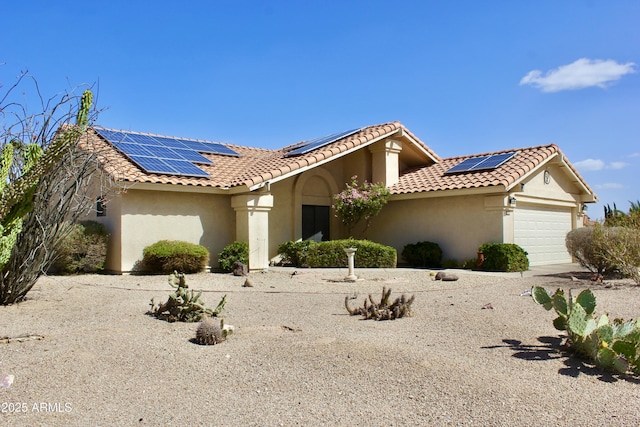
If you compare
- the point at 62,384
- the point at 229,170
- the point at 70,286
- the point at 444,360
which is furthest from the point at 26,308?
the point at 229,170

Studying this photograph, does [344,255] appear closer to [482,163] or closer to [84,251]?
[482,163]

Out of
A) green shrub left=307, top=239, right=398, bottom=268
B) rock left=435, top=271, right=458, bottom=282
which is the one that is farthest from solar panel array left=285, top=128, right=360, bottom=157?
rock left=435, top=271, right=458, bottom=282

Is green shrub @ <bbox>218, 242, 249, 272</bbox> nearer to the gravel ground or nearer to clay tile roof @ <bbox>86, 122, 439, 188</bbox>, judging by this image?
clay tile roof @ <bbox>86, 122, 439, 188</bbox>

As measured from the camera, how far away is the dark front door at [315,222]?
19906 mm

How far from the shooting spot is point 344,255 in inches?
684

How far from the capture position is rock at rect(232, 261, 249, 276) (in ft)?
49.3

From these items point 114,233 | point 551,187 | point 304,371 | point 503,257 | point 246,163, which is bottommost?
point 304,371

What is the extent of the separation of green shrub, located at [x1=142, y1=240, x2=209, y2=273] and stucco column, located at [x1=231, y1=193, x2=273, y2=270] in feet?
5.24

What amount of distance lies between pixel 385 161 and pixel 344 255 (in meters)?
4.85

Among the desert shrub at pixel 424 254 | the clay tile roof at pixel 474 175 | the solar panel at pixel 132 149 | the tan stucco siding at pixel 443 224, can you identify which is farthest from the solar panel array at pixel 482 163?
the solar panel at pixel 132 149

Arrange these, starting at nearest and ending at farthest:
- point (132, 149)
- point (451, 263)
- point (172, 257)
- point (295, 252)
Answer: point (172, 257)
point (132, 149)
point (295, 252)
point (451, 263)

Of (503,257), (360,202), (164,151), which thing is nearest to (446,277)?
(503,257)

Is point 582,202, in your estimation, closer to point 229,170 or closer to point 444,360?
point 229,170

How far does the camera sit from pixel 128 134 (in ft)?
62.2
